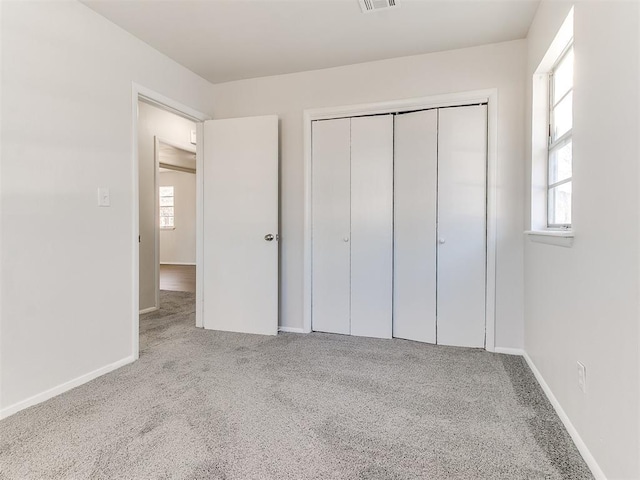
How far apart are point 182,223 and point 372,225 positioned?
7.26m

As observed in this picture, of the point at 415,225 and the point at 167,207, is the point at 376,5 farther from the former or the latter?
the point at 167,207

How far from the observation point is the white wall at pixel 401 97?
2.75 meters

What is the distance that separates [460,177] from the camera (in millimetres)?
2881

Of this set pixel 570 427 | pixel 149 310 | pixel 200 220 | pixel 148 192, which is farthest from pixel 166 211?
pixel 570 427

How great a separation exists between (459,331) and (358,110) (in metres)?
2.09

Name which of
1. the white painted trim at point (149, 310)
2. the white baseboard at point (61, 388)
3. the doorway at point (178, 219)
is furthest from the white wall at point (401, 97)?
the doorway at point (178, 219)

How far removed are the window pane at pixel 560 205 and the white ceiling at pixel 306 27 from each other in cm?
119

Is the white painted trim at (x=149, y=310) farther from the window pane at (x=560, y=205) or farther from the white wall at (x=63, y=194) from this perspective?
the window pane at (x=560, y=205)

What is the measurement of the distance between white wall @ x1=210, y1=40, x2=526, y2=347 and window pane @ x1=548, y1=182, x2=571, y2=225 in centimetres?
34

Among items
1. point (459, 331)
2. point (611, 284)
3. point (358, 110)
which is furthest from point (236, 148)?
point (611, 284)

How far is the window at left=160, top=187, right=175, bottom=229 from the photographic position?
9.33 meters

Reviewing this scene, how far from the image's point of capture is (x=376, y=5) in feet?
7.43

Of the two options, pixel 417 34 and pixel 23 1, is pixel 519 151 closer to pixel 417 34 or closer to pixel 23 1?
pixel 417 34

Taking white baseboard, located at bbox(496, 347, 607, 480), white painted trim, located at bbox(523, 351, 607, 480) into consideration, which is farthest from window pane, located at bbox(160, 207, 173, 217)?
white painted trim, located at bbox(523, 351, 607, 480)
